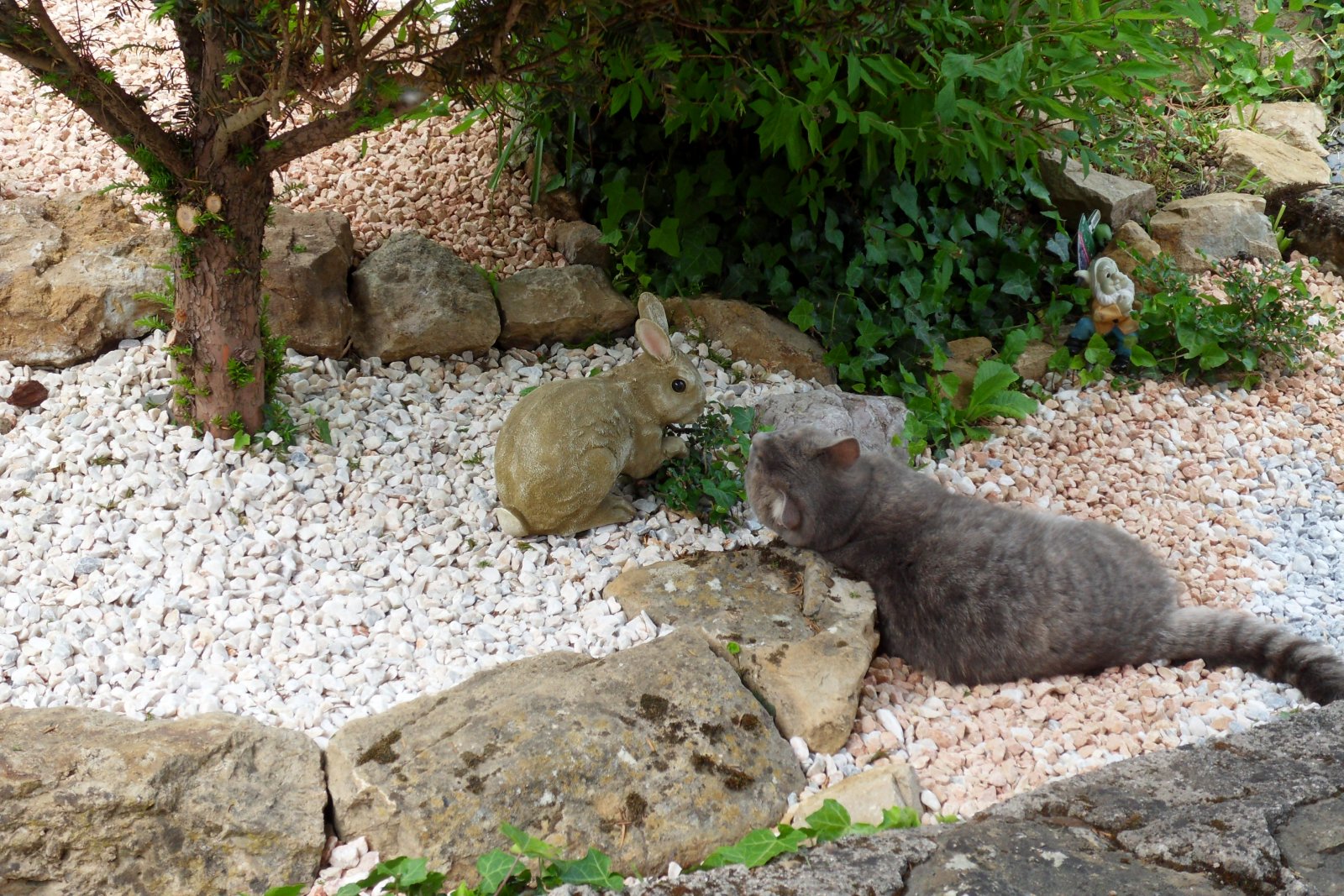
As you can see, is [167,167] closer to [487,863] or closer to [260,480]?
[260,480]

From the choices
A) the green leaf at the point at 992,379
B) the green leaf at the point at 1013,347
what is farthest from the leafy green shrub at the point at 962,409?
the green leaf at the point at 1013,347

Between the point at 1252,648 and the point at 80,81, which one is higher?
the point at 80,81

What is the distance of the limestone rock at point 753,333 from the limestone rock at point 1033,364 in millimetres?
1062

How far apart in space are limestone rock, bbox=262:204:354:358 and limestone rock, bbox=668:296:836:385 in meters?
1.70

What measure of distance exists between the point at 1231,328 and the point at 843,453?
302 cm

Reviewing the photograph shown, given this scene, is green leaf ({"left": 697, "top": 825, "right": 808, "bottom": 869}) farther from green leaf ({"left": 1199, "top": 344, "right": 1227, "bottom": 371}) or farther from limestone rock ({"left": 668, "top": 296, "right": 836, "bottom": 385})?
green leaf ({"left": 1199, "top": 344, "right": 1227, "bottom": 371})

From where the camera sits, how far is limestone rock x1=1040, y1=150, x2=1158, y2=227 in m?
6.52

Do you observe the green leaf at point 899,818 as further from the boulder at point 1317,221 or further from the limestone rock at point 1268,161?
the limestone rock at point 1268,161

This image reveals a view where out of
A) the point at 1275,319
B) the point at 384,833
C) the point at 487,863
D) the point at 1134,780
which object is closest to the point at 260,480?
the point at 384,833

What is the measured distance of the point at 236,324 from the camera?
4.30m

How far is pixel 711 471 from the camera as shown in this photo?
15.2 ft

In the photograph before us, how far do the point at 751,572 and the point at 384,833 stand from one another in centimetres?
182

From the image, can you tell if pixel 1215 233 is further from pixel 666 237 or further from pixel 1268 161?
pixel 666 237

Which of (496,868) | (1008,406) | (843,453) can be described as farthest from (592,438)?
(1008,406)
